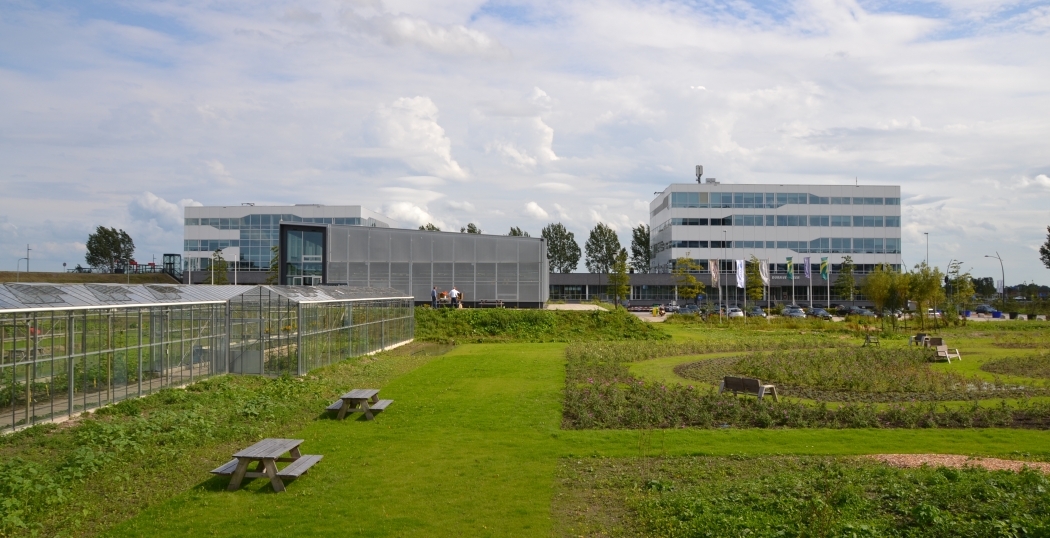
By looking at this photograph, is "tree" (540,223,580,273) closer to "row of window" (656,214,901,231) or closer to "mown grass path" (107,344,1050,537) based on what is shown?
"row of window" (656,214,901,231)

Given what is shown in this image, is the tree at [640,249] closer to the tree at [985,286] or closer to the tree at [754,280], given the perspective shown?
the tree at [754,280]

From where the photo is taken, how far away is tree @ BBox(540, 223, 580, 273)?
415 feet

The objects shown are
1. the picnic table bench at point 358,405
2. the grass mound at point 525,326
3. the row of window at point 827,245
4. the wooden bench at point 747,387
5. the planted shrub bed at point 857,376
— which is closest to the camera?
the picnic table bench at point 358,405

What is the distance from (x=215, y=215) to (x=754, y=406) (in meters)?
99.4

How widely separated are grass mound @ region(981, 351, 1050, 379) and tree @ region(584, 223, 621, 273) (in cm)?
9140

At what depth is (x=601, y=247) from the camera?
411 ft

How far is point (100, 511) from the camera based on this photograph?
11.7 meters

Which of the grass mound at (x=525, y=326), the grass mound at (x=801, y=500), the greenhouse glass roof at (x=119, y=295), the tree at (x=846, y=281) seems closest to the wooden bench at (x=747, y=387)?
the grass mound at (x=801, y=500)

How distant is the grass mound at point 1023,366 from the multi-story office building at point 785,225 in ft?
224

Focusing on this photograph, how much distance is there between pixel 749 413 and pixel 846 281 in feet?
255

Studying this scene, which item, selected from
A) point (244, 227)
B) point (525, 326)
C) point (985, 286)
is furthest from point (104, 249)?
point (985, 286)

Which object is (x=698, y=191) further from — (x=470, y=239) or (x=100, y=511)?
(x=100, y=511)

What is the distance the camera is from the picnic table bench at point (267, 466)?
12836 millimetres

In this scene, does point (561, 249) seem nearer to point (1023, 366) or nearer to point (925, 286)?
point (925, 286)
